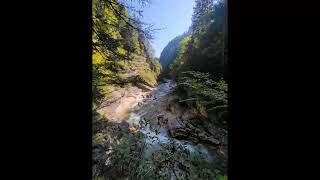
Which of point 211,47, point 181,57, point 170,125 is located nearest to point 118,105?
point 170,125

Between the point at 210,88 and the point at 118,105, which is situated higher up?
the point at 210,88

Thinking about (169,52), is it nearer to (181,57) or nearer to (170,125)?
(181,57)

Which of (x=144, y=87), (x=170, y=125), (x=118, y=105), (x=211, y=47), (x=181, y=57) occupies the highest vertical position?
(x=181, y=57)

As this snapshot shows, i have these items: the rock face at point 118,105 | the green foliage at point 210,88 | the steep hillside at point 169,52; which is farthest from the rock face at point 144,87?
the steep hillside at point 169,52

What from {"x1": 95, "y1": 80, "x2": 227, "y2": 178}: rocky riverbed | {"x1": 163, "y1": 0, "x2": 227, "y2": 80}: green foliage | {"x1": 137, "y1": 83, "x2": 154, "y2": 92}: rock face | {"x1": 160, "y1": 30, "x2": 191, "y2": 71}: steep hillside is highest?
{"x1": 160, "y1": 30, "x2": 191, "y2": 71}: steep hillside

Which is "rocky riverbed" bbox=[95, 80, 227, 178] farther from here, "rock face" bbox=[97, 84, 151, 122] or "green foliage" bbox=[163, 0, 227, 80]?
"green foliage" bbox=[163, 0, 227, 80]

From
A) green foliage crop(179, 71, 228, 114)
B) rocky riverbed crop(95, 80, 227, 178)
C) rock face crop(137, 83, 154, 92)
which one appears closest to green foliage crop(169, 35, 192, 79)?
rock face crop(137, 83, 154, 92)

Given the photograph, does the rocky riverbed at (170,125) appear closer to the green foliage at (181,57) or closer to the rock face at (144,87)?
the rock face at (144,87)
